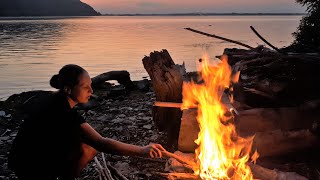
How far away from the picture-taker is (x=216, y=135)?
514 centimetres

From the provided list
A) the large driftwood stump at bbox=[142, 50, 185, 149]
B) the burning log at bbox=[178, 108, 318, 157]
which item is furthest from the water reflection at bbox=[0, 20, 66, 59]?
the burning log at bbox=[178, 108, 318, 157]

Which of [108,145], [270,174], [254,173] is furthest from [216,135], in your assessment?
[108,145]

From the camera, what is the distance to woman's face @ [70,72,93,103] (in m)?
4.31

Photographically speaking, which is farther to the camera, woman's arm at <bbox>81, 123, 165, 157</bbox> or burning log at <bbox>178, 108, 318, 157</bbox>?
burning log at <bbox>178, 108, 318, 157</bbox>

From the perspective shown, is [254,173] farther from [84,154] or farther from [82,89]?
[82,89]

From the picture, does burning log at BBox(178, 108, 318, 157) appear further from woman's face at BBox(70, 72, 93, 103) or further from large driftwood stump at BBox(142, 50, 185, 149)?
woman's face at BBox(70, 72, 93, 103)

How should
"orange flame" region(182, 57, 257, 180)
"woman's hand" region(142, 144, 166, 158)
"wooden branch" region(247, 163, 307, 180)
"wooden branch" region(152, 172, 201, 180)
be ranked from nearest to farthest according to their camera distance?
"woman's hand" region(142, 144, 166, 158), "wooden branch" region(247, 163, 307, 180), "orange flame" region(182, 57, 257, 180), "wooden branch" region(152, 172, 201, 180)

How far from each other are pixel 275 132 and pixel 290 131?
0.23 m

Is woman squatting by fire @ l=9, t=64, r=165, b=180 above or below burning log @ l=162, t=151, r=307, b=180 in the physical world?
above

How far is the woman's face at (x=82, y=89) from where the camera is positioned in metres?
4.31

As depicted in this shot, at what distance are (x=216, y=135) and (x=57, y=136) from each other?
2134 mm

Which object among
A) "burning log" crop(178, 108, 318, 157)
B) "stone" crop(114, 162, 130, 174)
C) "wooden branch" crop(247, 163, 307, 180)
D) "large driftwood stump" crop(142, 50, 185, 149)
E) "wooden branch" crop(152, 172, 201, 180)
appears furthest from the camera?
"large driftwood stump" crop(142, 50, 185, 149)

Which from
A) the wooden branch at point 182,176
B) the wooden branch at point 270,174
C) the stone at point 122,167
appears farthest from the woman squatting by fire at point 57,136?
the stone at point 122,167

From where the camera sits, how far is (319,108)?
561 centimetres
